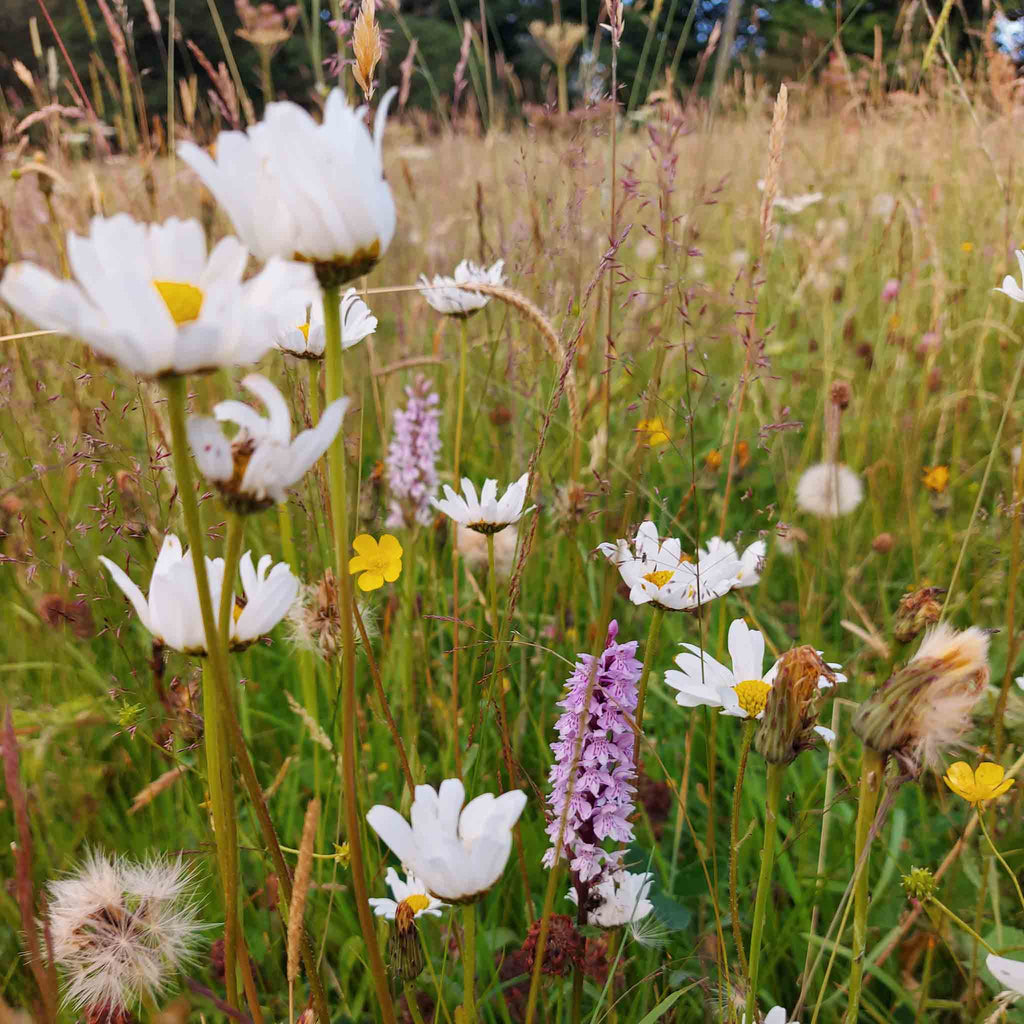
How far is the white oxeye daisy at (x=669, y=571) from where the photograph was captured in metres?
0.82

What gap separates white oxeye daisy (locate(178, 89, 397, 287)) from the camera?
1.54ft

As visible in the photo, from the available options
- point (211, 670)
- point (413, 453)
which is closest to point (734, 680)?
point (211, 670)

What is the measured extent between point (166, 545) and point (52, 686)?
3.31 feet

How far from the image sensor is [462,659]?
52.8 inches

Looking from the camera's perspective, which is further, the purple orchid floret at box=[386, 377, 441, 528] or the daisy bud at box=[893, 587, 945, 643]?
the purple orchid floret at box=[386, 377, 441, 528]

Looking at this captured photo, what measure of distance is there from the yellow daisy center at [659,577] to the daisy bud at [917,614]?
0.22 m

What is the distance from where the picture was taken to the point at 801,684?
1.99 feet

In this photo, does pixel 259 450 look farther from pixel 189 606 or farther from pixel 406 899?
pixel 406 899

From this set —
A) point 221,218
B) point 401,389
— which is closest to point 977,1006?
point 401,389

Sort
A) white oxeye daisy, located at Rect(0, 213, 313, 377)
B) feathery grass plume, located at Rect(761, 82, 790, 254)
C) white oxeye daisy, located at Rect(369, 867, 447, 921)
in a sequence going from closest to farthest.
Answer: white oxeye daisy, located at Rect(0, 213, 313, 377) < white oxeye daisy, located at Rect(369, 867, 447, 921) < feathery grass plume, located at Rect(761, 82, 790, 254)

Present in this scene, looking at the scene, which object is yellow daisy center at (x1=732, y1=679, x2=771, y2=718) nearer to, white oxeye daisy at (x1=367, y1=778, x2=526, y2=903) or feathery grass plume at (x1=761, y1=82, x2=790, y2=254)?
white oxeye daisy at (x1=367, y1=778, x2=526, y2=903)

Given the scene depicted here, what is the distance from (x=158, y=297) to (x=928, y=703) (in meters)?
0.51

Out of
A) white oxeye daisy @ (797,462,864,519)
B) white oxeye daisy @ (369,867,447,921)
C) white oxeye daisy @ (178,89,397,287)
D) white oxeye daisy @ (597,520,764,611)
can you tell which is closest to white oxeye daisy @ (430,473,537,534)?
white oxeye daisy @ (597,520,764,611)

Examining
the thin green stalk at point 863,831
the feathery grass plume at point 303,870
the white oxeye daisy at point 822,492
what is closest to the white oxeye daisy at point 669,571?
the thin green stalk at point 863,831
